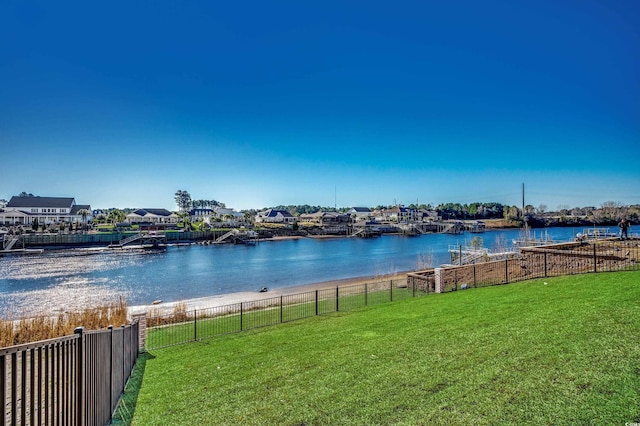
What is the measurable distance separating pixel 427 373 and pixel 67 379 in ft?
19.1

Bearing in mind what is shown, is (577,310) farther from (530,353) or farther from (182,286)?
(182,286)

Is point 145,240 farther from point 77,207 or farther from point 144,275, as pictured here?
point 77,207

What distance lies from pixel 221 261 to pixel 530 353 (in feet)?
193

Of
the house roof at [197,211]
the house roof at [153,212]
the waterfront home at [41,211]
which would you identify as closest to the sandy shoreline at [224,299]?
the waterfront home at [41,211]

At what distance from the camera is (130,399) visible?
749cm

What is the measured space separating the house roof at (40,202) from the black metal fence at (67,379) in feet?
449

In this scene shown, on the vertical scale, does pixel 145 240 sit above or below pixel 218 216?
below

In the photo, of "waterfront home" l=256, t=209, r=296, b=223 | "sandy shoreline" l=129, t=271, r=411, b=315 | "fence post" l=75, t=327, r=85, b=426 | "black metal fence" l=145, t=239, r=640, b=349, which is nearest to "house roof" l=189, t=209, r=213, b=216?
"waterfront home" l=256, t=209, r=296, b=223

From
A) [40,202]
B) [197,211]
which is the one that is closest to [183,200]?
[197,211]

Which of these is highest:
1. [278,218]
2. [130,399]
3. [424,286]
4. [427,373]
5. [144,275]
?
[278,218]

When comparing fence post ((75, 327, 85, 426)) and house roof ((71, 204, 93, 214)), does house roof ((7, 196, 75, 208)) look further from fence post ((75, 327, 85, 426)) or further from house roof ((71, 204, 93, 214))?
fence post ((75, 327, 85, 426))

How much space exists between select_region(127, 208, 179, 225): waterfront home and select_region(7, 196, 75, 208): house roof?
19112 mm

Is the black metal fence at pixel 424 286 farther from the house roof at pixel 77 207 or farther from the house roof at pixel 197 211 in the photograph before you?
the house roof at pixel 197 211

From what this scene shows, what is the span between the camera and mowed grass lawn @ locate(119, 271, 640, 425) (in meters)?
5.52
